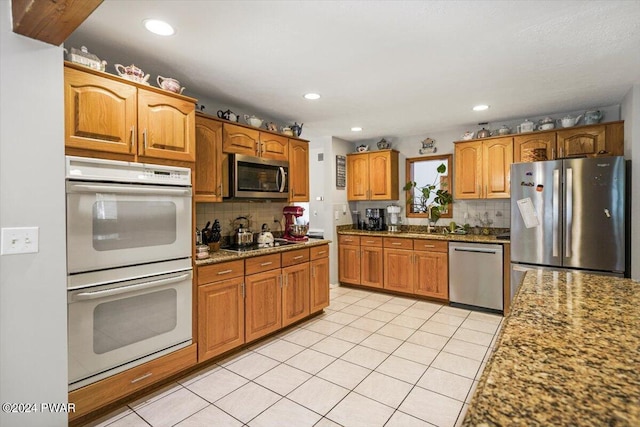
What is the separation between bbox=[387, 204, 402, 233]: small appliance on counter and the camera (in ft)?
16.5

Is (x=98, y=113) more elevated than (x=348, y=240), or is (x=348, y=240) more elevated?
(x=98, y=113)

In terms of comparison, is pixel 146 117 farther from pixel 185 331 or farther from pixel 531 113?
pixel 531 113

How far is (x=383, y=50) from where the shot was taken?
2277 millimetres

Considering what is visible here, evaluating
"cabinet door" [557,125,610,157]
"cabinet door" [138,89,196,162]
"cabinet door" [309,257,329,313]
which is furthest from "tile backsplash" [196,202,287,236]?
"cabinet door" [557,125,610,157]

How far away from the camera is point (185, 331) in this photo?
2.36 m

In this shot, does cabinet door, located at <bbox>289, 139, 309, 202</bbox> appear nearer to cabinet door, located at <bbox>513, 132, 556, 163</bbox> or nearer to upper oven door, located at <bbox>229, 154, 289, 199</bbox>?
upper oven door, located at <bbox>229, 154, 289, 199</bbox>

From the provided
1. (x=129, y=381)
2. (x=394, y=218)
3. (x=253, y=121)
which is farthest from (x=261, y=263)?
(x=394, y=218)

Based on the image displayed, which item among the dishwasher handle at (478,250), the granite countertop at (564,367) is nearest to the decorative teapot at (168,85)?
the granite countertop at (564,367)

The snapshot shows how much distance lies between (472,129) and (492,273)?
79.1 inches

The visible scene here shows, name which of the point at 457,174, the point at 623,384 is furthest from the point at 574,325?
the point at 457,174

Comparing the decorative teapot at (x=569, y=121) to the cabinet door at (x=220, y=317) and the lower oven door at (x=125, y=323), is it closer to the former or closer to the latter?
the cabinet door at (x=220, y=317)

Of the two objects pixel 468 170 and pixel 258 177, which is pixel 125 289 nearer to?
pixel 258 177

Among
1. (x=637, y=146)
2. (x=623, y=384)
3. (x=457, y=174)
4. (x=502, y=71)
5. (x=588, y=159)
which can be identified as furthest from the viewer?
(x=457, y=174)

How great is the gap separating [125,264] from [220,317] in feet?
2.94
